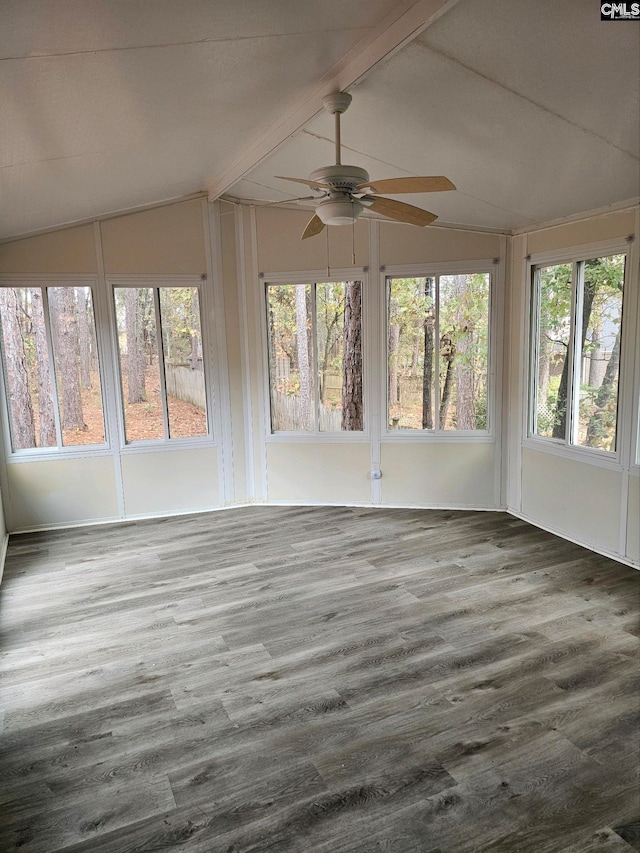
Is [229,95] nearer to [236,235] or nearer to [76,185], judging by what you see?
[76,185]

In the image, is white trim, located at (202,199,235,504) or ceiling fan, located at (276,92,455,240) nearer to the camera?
ceiling fan, located at (276,92,455,240)

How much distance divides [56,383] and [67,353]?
284mm

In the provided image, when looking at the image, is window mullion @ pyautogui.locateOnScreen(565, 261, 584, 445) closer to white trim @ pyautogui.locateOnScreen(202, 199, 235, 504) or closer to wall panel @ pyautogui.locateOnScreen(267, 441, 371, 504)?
wall panel @ pyautogui.locateOnScreen(267, 441, 371, 504)

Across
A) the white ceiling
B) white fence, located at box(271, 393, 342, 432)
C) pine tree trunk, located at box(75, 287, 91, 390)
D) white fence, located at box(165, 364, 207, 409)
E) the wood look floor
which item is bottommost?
the wood look floor

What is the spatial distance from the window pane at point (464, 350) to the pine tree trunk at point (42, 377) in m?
3.56

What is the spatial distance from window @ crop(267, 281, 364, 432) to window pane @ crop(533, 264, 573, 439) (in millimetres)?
1609

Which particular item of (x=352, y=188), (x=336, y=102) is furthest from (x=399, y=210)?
(x=336, y=102)

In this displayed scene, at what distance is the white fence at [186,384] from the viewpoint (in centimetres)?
541

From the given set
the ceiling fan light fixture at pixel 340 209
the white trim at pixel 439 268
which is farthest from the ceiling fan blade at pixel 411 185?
the white trim at pixel 439 268

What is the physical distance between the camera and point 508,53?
235 cm

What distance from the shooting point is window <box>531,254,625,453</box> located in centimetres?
423

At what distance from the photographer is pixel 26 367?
5.00 m

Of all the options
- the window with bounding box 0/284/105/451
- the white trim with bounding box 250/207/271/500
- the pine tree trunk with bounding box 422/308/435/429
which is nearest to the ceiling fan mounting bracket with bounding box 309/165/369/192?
the pine tree trunk with bounding box 422/308/435/429

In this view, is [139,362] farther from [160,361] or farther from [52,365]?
[52,365]
